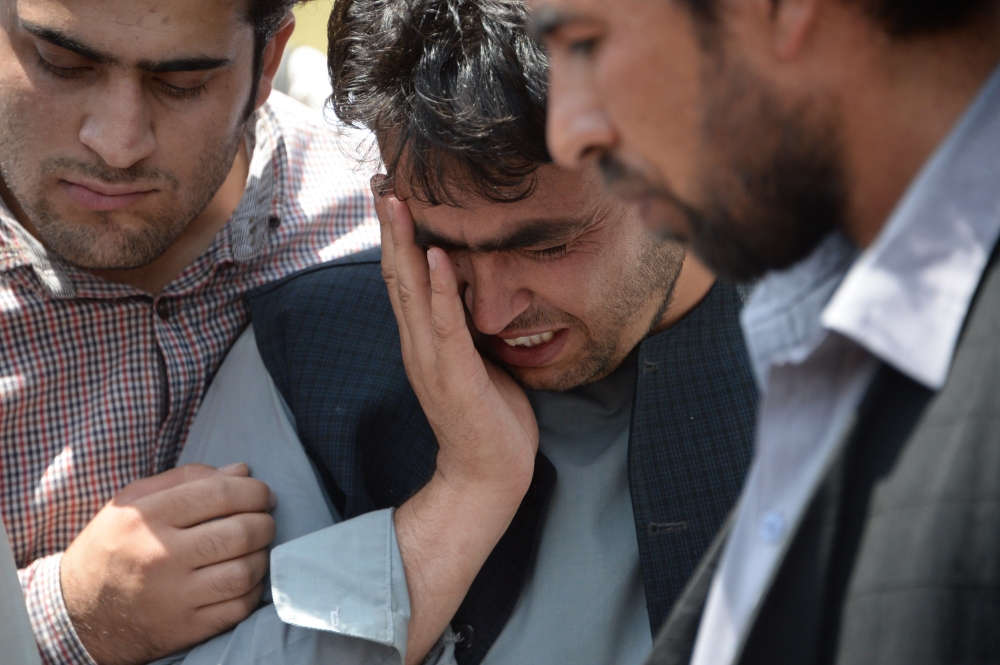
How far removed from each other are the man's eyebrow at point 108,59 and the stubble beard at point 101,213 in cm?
19

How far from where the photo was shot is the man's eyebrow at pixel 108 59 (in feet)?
6.31

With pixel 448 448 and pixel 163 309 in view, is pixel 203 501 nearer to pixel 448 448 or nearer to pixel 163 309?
pixel 448 448

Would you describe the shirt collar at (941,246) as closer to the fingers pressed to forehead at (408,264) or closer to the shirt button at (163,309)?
the fingers pressed to forehead at (408,264)

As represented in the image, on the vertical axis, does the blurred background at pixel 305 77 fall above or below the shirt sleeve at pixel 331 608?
above

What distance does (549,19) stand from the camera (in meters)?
1.03

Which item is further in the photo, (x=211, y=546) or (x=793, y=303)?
(x=211, y=546)

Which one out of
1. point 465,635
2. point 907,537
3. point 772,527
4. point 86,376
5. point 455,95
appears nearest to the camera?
point 907,537

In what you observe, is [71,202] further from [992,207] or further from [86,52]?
[992,207]

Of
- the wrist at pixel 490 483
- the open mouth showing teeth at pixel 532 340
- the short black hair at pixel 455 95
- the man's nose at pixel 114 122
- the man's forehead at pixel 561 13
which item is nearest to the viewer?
the man's forehead at pixel 561 13

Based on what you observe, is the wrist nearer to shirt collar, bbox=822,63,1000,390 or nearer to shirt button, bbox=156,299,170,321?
shirt button, bbox=156,299,170,321

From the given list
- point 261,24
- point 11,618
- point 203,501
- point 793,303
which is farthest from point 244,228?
point 793,303

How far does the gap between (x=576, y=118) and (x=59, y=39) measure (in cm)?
133

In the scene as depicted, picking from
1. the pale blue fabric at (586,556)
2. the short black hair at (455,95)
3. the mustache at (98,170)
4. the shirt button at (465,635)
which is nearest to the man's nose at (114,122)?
the mustache at (98,170)

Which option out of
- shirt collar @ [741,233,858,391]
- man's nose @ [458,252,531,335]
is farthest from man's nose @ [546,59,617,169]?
man's nose @ [458,252,531,335]
